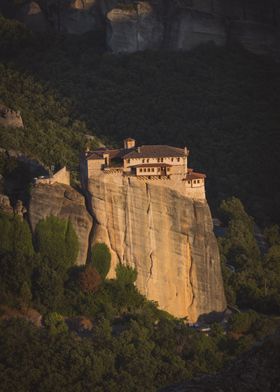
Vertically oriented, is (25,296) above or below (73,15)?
below

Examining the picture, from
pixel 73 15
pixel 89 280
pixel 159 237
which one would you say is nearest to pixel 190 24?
pixel 73 15

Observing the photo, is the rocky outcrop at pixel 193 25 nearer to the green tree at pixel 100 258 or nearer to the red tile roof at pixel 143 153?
the red tile roof at pixel 143 153

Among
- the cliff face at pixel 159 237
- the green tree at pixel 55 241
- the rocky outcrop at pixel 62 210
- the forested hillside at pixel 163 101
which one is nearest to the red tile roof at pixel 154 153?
the cliff face at pixel 159 237

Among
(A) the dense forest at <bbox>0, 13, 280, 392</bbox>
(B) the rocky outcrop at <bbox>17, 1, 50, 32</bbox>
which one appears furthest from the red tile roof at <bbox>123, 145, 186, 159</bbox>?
(B) the rocky outcrop at <bbox>17, 1, 50, 32</bbox>

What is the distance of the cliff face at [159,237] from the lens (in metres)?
51.2

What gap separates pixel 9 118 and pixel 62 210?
16.3 metres

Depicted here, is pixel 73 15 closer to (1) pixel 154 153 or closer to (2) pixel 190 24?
(2) pixel 190 24

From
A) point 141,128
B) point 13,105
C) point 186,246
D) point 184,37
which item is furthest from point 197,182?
point 184,37

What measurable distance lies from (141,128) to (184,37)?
38.0ft

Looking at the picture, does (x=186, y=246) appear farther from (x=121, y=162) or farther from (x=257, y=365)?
(x=257, y=365)

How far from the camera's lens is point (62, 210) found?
2010 inches

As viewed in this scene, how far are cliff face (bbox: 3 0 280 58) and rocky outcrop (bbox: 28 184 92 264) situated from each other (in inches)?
1573

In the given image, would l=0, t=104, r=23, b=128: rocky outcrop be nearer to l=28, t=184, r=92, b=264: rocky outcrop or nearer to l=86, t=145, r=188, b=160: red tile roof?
l=86, t=145, r=188, b=160: red tile roof

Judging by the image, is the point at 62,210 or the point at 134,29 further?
the point at 134,29
